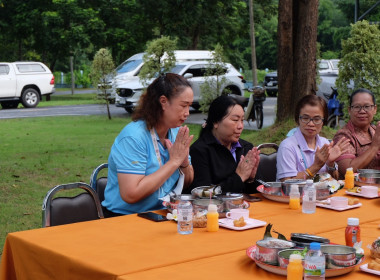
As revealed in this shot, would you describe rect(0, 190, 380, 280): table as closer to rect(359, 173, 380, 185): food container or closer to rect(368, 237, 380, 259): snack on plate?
rect(368, 237, 380, 259): snack on plate

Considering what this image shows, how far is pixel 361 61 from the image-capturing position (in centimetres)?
1079

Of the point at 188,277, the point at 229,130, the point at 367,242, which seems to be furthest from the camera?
the point at 229,130

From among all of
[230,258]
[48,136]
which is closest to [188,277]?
[230,258]

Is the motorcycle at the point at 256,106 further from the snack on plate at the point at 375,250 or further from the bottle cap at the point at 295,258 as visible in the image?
the bottle cap at the point at 295,258

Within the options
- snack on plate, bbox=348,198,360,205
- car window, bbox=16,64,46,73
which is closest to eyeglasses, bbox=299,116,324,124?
snack on plate, bbox=348,198,360,205

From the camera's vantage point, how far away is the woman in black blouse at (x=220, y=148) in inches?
173

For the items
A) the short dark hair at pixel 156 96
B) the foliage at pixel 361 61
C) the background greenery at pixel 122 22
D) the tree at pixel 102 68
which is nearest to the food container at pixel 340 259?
the short dark hair at pixel 156 96

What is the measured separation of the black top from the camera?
14.3 feet

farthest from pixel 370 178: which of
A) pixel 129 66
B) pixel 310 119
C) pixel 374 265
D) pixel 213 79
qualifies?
pixel 129 66

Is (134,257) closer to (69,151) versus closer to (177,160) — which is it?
(177,160)

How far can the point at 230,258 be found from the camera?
2.65m

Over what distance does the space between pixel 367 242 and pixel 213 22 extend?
2817 cm

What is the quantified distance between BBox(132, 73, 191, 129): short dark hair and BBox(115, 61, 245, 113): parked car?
14093mm

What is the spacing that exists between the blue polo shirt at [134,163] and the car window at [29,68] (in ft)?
65.4
